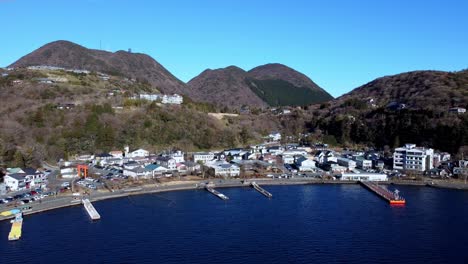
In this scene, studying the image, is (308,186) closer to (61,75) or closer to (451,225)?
(451,225)

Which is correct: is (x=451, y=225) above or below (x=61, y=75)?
below

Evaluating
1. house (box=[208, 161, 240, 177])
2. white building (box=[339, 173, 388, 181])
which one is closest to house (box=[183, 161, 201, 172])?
house (box=[208, 161, 240, 177])

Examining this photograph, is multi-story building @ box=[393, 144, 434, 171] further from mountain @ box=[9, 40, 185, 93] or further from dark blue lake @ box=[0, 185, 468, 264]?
mountain @ box=[9, 40, 185, 93]

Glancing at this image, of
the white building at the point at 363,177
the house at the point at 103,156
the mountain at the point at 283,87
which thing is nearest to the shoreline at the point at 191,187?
the white building at the point at 363,177

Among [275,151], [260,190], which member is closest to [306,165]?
[275,151]

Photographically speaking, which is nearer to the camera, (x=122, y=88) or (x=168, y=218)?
(x=168, y=218)

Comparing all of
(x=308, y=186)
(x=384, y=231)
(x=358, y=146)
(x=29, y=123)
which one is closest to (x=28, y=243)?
(x=384, y=231)

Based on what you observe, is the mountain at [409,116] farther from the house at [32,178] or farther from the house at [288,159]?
the house at [32,178]
